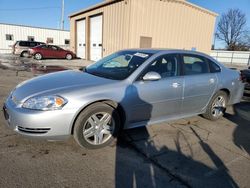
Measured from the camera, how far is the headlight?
9.02 feet

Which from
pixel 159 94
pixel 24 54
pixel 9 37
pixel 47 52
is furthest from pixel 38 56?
pixel 159 94

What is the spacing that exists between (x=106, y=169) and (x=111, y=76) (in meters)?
1.50

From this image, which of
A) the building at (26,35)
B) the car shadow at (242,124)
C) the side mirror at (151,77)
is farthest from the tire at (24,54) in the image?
the side mirror at (151,77)

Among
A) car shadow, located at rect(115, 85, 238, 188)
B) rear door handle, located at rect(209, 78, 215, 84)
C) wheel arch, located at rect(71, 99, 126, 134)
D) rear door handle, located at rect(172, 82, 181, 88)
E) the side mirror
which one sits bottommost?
car shadow, located at rect(115, 85, 238, 188)

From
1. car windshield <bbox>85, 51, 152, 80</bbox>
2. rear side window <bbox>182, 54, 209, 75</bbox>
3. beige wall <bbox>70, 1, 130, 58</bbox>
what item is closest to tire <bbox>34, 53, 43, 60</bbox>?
beige wall <bbox>70, 1, 130, 58</bbox>

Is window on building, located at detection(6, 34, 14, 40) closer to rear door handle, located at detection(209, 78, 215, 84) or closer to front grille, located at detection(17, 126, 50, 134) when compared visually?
front grille, located at detection(17, 126, 50, 134)

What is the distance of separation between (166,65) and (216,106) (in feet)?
5.58

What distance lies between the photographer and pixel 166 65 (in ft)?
12.6

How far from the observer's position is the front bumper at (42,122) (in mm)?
2701

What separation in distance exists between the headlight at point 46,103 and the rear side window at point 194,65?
7.80 feet

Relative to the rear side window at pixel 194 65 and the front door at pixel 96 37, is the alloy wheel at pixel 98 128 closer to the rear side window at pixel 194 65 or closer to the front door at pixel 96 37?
the rear side window at pixel 194 65

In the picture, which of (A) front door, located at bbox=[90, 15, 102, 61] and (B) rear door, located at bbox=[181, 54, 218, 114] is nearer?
(B) rear door, located at bbox=[181, 54, 218, 114]

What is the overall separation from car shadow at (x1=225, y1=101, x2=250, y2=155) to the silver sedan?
1.89 feet

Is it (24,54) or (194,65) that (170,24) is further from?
(24,54)
